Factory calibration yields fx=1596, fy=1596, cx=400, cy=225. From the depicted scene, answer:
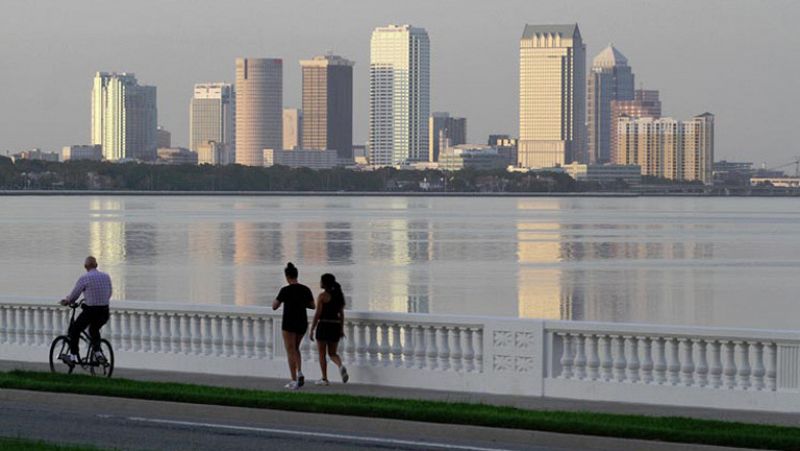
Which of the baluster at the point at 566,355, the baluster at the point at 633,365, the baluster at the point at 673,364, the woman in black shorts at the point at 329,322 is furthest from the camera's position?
the woman in black shorts at the point at 329,322

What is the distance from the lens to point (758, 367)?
703 inches

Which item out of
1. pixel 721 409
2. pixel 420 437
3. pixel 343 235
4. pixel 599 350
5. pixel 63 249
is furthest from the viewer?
pixel 343 235

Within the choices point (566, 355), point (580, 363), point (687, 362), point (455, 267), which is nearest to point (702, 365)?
point (687, 362)

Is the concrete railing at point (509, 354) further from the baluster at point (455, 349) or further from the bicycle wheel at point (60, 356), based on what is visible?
the bicycle wheel at point (60, 356)

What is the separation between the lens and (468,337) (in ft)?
64.7

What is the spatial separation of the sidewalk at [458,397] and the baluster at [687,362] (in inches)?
16.6

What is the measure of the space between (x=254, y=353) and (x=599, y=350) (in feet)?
16.2

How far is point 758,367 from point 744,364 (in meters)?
0.17

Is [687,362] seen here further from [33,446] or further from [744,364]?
[33,446]

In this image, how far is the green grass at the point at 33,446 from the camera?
527 inches

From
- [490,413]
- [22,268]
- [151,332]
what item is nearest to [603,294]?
→ [22,268]

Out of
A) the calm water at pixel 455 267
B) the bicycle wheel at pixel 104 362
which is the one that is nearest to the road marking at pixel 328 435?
the bicycle wheel at pixel 104 362

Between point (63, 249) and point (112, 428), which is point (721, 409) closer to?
point (112, 428)

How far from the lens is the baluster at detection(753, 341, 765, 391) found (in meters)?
17.8
